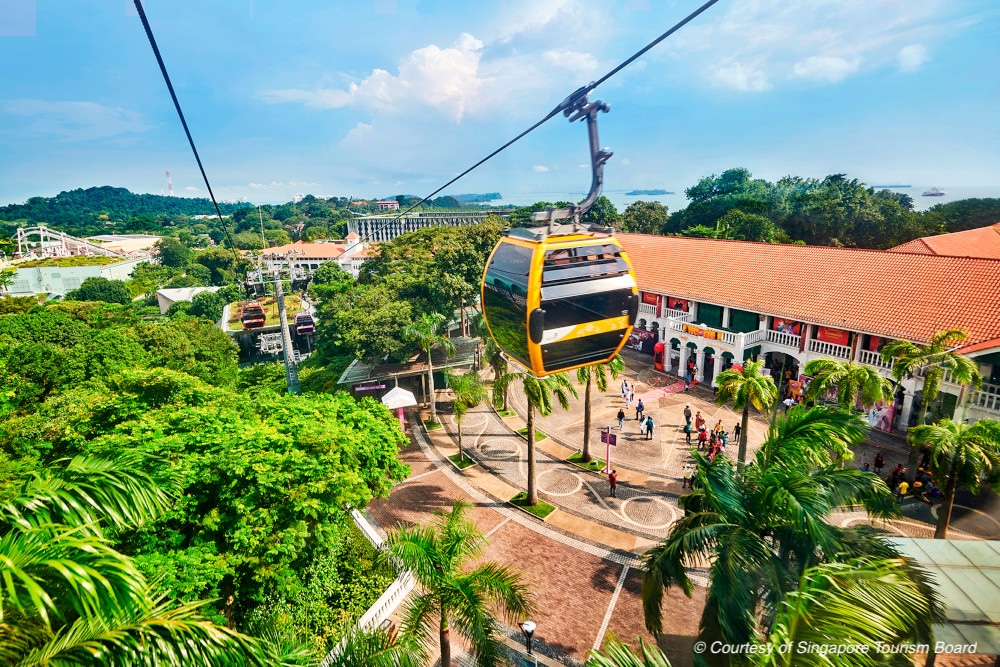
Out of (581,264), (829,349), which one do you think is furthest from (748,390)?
(829,349)

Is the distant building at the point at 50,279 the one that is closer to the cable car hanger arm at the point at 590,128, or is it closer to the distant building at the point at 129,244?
the distant building at the point at 129,244

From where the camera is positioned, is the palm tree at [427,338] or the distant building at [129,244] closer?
the palm tree at [427,338]

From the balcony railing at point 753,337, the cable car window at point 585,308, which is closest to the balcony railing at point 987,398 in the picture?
the balcony railing at point 753,337

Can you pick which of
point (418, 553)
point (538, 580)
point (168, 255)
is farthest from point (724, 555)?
point (168, 255)

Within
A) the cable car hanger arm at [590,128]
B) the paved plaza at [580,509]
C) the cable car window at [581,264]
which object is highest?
the cable car hanger arm at [590,128]

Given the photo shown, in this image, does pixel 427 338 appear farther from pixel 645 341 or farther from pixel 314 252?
pixel 314 252
